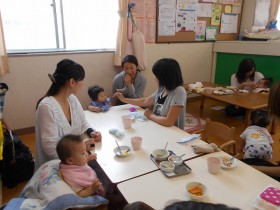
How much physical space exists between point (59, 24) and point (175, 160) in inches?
111

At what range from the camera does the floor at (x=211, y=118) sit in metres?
2.20

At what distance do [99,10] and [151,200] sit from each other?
3.20m

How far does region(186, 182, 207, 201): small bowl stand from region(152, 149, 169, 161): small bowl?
0.93 feet

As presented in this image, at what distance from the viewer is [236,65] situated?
461cm

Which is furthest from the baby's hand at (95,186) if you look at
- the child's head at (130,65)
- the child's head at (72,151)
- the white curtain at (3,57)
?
the white curtain at (3,57)

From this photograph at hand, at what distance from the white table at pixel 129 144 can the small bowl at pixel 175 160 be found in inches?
3.1

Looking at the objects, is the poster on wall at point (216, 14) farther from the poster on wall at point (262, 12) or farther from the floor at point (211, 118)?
the floor at point (211, 118)

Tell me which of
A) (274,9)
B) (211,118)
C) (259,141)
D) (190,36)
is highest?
(274,9)

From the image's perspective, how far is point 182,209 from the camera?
0.50 meters

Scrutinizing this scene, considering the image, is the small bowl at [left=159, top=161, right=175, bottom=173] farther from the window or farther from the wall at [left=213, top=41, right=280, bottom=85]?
the wall at [left=213, top=41, right=280, bottom=85]

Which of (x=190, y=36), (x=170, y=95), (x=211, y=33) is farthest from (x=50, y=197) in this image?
(x=211, y=33)

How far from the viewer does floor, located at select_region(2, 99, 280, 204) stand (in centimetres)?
220

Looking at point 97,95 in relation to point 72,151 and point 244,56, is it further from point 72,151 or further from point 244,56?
point 244,56

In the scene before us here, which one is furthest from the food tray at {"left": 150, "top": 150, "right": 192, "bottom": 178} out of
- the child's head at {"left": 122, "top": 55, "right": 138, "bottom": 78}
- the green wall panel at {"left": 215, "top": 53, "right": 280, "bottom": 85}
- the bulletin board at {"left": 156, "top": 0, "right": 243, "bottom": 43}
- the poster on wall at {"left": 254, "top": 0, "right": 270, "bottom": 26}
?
the poster on wall at {"left": 254, "top": 0, "right": 270, "bottom": 26}
